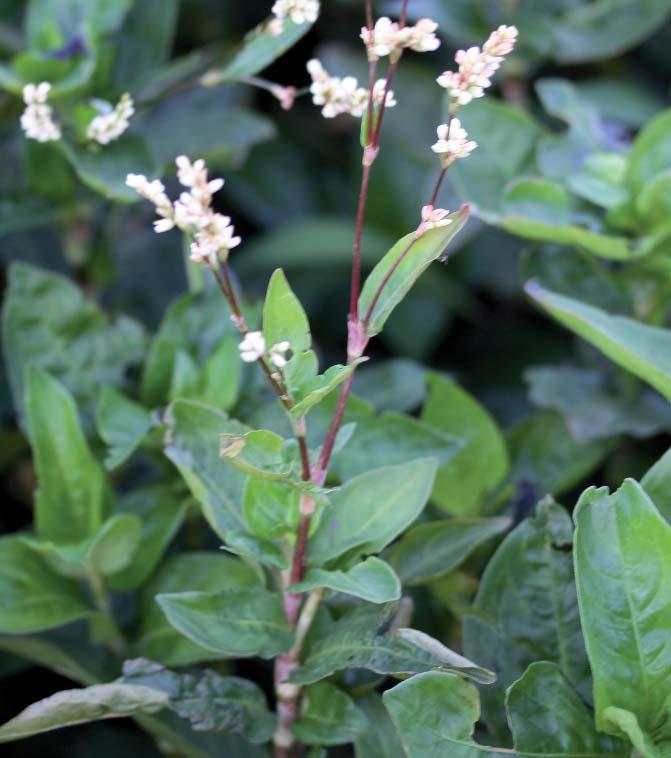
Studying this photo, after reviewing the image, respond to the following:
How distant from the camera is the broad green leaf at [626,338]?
0.84 m

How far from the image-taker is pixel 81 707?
74 cm

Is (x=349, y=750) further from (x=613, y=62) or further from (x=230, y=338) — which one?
(x=613, y=62)

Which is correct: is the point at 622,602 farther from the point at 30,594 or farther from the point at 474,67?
the point at 30,594

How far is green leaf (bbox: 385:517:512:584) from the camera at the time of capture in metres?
0.87

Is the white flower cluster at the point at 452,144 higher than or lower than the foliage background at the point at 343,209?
higher

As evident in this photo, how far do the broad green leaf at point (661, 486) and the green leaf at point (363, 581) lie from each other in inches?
8.8

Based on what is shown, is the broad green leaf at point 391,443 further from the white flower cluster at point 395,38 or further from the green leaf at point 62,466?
the white flower cluster at point 395,38

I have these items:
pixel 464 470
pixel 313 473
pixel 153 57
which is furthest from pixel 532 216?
pixel 153 57

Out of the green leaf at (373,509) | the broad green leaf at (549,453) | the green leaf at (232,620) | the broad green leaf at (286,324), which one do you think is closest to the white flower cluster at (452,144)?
the broad green leaf at (286,324)

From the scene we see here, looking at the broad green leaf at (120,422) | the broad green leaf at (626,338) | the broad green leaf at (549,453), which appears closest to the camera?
the broad green leaf at (626,338)

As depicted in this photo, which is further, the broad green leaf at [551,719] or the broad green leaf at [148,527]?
the broad green leaf at [148,527]

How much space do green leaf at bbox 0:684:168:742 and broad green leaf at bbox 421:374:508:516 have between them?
0.38 m

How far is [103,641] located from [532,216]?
2.05 ft

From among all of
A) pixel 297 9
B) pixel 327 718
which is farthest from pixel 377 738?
pixel 297 9
